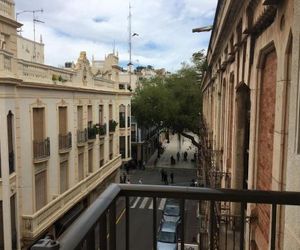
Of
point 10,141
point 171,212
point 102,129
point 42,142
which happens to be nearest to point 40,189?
point 42,142

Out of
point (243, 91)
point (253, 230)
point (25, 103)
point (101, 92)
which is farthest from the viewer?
point (101, 92)

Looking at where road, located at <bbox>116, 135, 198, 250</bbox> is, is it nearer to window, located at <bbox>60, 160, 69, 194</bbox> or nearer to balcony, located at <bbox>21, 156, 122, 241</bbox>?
balcony, located at <bbox>21, 156, 122, 241</bbox>

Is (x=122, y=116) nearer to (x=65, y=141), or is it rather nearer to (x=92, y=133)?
(x=92, y=133)

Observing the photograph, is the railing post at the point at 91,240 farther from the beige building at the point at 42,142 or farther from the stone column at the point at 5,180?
the stone column at the point at 5,180

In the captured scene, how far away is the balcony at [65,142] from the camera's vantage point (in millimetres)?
17578

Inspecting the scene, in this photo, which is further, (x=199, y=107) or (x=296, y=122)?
(x=199, y=107)

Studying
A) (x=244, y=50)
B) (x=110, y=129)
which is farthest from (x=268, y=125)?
(x=110, y=129)

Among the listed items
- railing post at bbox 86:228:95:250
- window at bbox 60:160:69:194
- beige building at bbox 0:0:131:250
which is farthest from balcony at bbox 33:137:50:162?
railing post at bbox 86:228:95:250

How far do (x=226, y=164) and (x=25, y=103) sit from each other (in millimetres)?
8335

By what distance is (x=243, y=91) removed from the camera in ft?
24.8

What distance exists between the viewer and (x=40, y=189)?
51.9 ft

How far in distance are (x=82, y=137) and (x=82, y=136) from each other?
56mm

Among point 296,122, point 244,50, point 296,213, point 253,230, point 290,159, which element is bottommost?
point 253,230

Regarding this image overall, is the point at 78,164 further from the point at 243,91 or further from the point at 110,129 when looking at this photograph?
the point at 243,91
